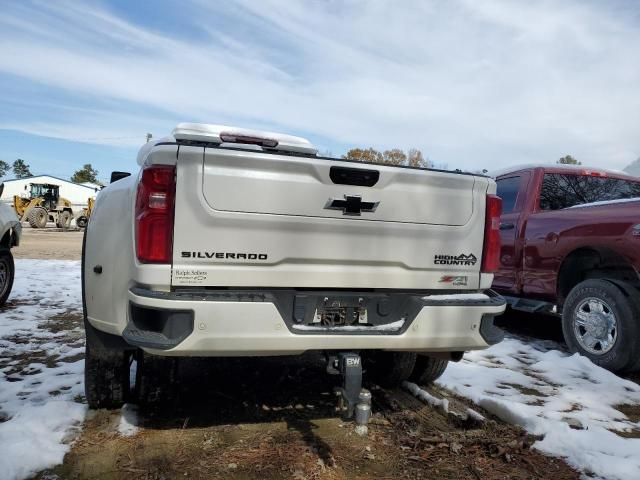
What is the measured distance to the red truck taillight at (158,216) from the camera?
2.57 metres

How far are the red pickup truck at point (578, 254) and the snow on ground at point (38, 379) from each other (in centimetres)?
428

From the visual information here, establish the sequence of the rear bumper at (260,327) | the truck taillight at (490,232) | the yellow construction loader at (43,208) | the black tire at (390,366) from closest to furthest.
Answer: the rear bumper at (260,327)
the truck taillight at (490,232)
the black tire at (390,366)
the yellow construction loader at (43,208)

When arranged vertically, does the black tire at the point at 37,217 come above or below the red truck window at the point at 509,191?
below

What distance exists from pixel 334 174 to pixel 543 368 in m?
3.13

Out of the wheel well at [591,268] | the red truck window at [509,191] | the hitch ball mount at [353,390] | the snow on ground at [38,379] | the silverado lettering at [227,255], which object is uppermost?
the red truck window at [509,191]

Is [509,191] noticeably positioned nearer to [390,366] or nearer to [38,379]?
[390,366]

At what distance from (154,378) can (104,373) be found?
303mm

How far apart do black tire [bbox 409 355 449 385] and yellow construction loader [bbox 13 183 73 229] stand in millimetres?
27822

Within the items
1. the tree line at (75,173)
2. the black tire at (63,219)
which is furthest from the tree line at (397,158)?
the tree line at (75,173)

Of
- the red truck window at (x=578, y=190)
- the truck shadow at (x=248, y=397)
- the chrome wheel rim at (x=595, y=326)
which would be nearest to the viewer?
the truck shadow at (x=248, y=397)

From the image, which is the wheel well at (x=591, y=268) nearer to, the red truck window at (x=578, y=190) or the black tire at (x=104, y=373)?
the red truck window at (x=578, y=190)

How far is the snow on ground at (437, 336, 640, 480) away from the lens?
3.00 m

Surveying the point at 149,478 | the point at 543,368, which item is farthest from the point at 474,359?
the point at 149,478

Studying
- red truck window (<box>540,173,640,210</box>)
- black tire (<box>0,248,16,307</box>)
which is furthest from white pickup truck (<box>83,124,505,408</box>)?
black tire (<box>0,248,16,307</box>)
